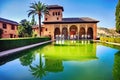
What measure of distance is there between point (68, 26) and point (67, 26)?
1.02 feet

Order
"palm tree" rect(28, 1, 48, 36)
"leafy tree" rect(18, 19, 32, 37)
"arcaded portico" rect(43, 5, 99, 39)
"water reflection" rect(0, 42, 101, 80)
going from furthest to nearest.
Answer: "arcaded portico" rect(43, 5, 99, 39)
"palm tree" rect(28, 1, 48, 36)
"leafy tree" rect(18, 19, 32, 37)
"water reflection" rect(0, 42, 101, 80)

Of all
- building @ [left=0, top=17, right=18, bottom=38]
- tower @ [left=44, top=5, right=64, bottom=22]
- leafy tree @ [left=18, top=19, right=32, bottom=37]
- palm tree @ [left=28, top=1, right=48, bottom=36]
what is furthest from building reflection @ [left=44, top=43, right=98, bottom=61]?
tower @ [left=44, top=5, right=64, bottom=22]

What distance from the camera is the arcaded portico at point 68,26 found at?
4972cm

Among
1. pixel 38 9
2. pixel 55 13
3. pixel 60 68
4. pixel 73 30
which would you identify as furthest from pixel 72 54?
pixel 55 13

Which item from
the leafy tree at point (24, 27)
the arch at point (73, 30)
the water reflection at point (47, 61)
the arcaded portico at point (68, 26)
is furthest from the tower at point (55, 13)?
the water reflection at point (47, 61)

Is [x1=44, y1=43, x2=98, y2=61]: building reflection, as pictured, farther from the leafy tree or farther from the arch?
the arch

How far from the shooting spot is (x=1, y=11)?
129 feet

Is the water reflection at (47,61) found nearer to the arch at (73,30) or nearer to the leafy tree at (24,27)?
the leafy tree at (24,27)

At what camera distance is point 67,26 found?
165 feet

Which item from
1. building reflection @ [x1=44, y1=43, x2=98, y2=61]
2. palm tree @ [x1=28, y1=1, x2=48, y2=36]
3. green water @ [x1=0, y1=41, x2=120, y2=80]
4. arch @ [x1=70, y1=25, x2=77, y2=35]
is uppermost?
palm tree @ [x1=28, y1=1, x2=48, y2=36]

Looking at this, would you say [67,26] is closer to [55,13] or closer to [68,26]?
[68,26]

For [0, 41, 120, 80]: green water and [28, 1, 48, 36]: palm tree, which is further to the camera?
[28, 1, 48, 36]: palm tree

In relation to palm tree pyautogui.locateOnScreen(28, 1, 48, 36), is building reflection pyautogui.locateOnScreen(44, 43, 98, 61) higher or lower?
lower

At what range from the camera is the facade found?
49.7m
